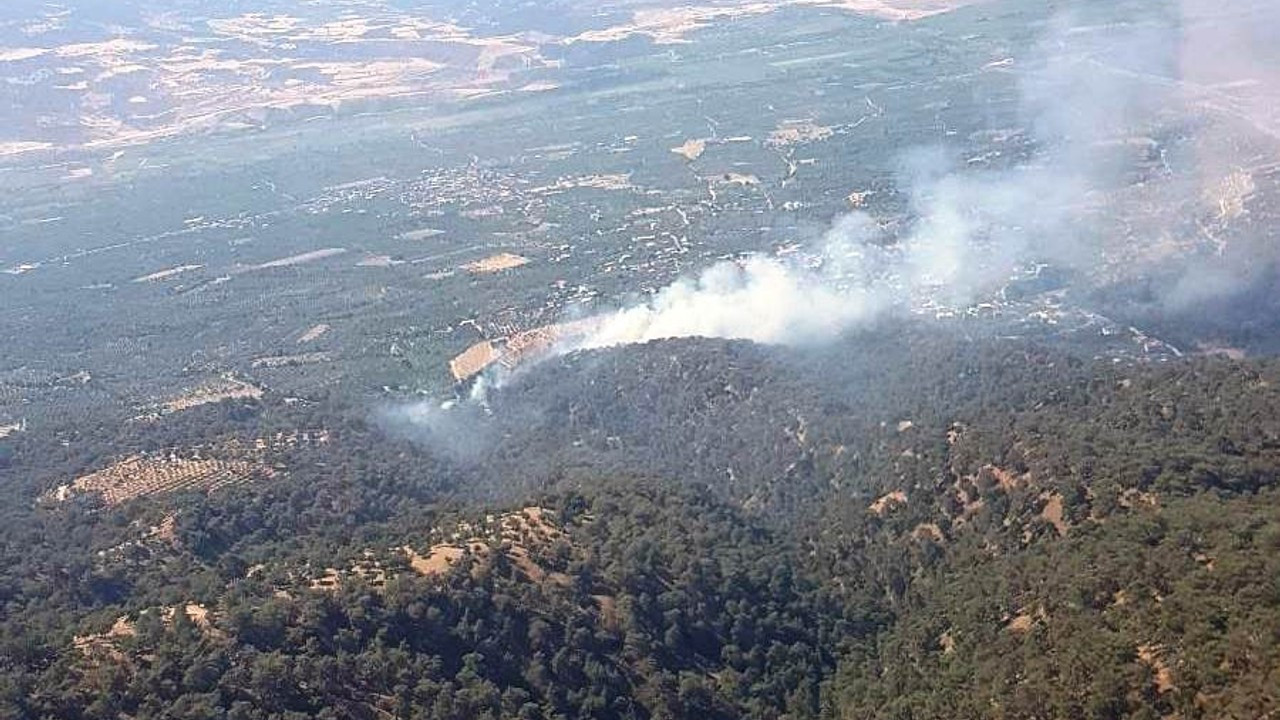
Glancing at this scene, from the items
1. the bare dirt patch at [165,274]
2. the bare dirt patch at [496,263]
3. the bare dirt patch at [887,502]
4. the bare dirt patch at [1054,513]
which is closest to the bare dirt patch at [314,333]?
the bare dirt patch at [496,263]

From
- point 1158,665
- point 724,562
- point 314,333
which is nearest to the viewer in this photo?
point 1158,665

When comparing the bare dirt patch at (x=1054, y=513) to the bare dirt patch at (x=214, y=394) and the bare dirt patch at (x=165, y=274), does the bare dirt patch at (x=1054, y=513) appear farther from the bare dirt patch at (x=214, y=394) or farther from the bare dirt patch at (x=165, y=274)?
the bare dirt patch at (x=165, y=274)

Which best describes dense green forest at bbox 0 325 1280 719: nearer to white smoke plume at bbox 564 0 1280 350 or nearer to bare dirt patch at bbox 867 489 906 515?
bare dirt patch at bbox 867 489 906 515

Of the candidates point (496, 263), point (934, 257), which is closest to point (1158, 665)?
point (934, 257)

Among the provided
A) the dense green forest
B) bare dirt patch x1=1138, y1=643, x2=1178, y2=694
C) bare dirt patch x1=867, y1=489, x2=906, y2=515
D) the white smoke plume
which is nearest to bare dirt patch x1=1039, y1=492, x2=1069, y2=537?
the dense green forest

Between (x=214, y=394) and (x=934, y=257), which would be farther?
Result: (x=934, y=257)

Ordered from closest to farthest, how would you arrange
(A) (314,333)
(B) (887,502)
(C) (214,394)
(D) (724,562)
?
(D) (724,562) → (B) (887,502) → (C) (214,394) → (A) (314,333)

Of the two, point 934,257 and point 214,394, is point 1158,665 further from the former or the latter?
point 934,257

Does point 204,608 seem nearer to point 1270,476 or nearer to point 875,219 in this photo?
point 1270,476

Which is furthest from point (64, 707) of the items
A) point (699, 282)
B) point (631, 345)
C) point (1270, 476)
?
point (699, 282)
